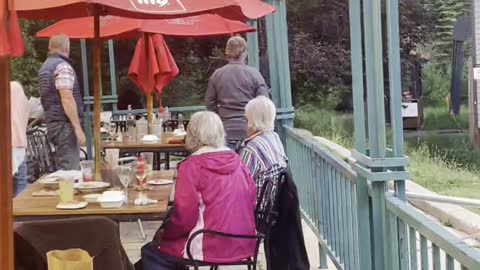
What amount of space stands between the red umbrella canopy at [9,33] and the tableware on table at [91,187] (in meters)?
2.20

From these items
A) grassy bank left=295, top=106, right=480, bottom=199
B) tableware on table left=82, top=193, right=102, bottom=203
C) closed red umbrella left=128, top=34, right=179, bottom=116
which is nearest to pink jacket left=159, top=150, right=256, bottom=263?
tableware on table left=82, top=193, right=102, bottom=203

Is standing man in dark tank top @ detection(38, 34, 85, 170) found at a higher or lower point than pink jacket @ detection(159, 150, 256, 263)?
higher

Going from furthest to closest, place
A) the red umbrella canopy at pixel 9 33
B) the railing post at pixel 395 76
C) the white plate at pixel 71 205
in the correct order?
1. the white plate at pixel 71 205
2. the railing post at pixel 395 76
3. the red umbrella canopy at pixel 9 33

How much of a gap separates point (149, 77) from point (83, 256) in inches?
199

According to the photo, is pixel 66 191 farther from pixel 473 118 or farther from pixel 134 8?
pixel 473 118

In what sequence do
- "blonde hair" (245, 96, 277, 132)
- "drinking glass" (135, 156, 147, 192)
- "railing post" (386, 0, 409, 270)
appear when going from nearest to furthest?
1. "railing post" (386, 0, 409, 270)
2. "drinking glass" (135, 156, 147, 192)
3. "blonde hair" (245, 96, 277, 132)

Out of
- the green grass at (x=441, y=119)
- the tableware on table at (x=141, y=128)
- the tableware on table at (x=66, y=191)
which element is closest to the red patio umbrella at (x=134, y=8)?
the tableware on table at (x=66, y=191)

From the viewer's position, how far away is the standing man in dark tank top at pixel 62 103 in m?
5.59

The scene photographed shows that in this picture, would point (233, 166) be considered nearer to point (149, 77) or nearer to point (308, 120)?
point (149, 77)

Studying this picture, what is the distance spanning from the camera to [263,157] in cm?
407

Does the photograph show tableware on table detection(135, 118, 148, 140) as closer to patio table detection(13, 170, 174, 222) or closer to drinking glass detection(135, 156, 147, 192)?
drinking glass detection(135, 156, 147, 192)

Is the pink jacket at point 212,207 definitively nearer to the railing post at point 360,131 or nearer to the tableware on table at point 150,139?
the railing post at point 360,131

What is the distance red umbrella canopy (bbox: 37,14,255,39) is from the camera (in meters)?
6.23

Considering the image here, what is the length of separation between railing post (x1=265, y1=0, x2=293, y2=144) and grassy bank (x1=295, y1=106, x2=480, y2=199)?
48.5 inches
